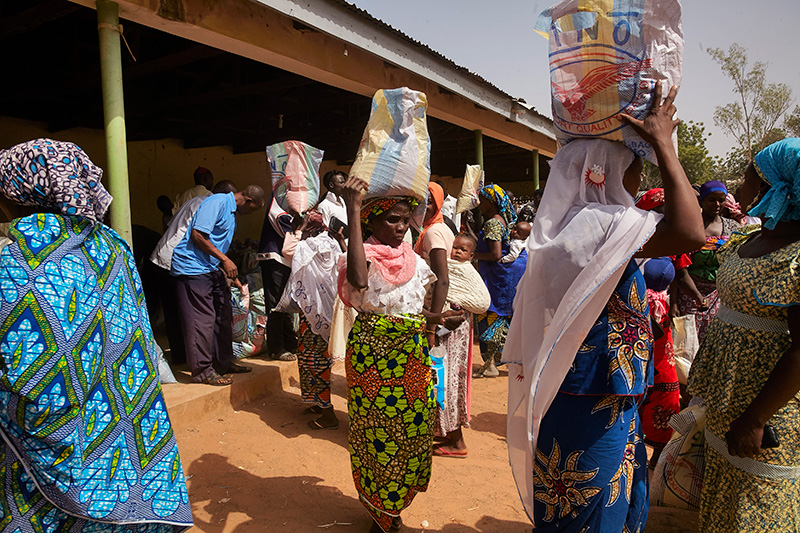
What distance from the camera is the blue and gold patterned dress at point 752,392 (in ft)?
6.70

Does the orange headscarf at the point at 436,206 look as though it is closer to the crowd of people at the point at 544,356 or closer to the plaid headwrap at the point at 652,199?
the crowd of people at the point at 544,356

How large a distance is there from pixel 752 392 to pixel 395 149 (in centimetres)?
197

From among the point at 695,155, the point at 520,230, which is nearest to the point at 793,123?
the point at 695,155

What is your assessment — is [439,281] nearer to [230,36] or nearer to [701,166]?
[230,36]

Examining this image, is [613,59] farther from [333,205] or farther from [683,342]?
[333,205]

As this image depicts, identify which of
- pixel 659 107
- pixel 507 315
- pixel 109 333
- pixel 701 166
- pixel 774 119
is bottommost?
pixel 507 315

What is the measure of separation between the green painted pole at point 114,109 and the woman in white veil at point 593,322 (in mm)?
3070

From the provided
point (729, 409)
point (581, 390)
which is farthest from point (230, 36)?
point (729, 409)

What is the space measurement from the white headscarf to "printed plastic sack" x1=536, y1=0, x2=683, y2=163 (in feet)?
0.27

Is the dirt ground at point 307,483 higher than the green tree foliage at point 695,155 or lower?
lower

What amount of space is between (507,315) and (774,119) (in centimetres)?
3200

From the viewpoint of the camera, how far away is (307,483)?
3654mm

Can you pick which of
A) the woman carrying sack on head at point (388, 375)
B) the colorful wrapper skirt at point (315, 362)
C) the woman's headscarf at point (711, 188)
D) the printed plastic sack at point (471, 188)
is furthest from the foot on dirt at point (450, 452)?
the printed plastic sack at point (471, 188)

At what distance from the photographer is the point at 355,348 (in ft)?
9.39
